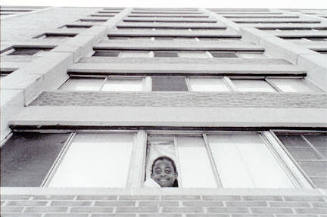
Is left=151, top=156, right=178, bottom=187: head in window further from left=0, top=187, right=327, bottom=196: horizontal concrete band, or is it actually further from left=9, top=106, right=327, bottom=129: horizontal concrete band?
left=9, top=106, right=327, bottom=129: horizontal concrete band

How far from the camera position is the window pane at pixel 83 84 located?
816 cm

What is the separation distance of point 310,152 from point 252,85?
3.65 m

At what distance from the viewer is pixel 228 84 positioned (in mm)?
8328

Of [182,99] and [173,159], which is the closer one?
[173,159]

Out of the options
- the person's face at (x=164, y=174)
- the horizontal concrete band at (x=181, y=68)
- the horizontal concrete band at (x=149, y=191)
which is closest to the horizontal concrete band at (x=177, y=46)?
the horizontal concrete band at (x=181, y=68)

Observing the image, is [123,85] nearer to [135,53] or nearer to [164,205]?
[135,53]

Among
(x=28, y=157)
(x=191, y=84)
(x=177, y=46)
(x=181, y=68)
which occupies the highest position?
(x=177, y=46)

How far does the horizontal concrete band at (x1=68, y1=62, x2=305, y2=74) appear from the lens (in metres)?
8.70

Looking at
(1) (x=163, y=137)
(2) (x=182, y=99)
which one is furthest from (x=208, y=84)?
(1) (x=163, y=137)

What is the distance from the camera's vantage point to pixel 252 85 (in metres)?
8.55

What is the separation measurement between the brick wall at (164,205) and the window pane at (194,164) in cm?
52

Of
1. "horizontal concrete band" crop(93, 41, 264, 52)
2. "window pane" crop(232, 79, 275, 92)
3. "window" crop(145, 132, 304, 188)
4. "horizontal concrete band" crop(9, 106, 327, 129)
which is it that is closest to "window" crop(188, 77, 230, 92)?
"window pane" crop(232, 79, 275, 92)

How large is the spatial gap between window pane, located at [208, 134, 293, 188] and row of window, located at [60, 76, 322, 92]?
266 cm

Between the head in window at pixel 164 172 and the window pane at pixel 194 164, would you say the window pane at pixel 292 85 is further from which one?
the head in window at pixel 164 172
